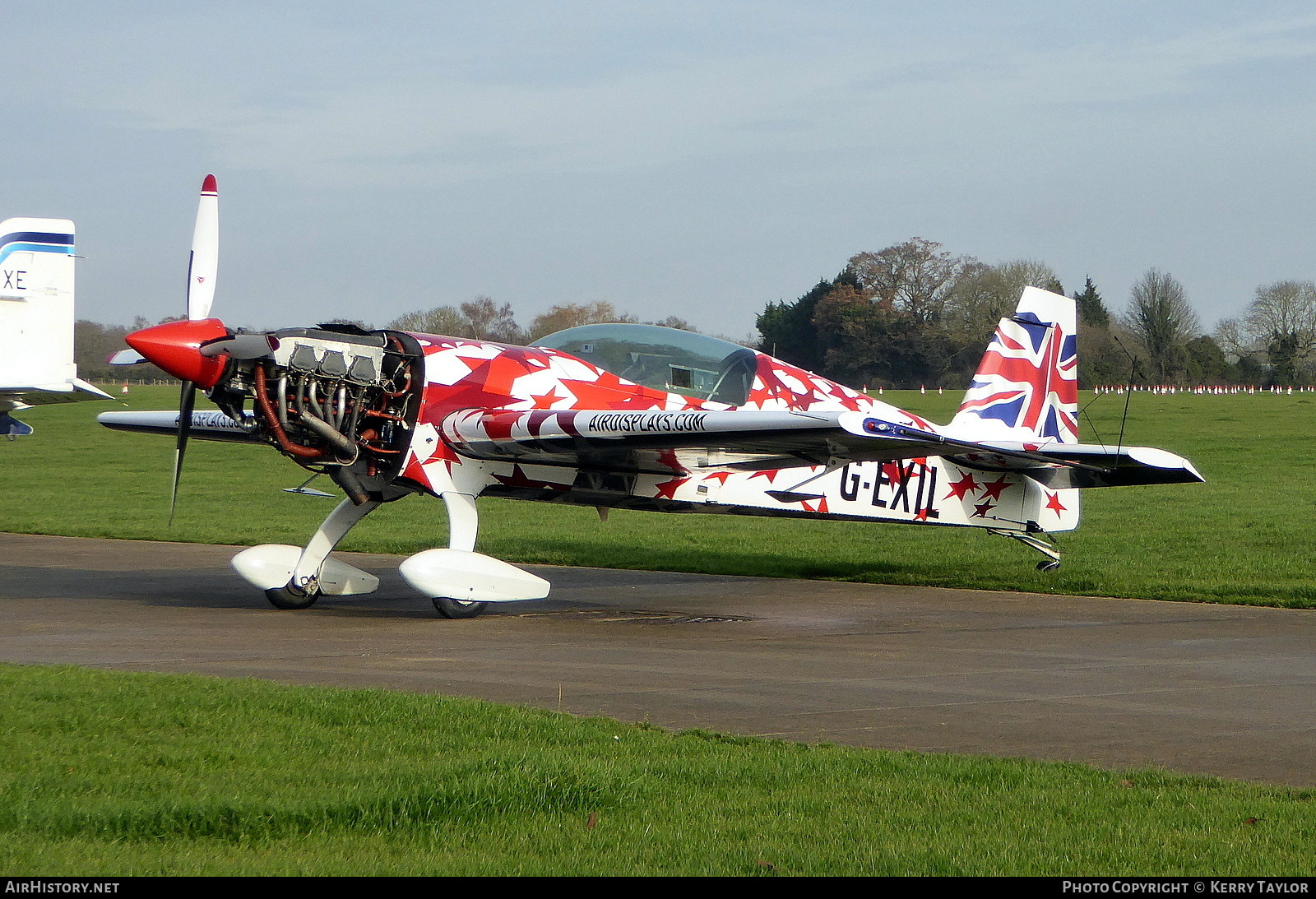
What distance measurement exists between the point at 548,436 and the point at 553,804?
5.98 meters

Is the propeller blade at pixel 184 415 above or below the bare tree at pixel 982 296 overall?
below

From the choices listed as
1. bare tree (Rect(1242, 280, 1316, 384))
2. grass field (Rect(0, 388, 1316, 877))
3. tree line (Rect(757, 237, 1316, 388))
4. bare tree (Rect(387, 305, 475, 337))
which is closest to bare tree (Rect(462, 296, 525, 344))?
bare tree (Rect(387, 305, 475, 337))

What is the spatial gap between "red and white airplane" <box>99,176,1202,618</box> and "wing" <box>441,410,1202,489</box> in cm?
2

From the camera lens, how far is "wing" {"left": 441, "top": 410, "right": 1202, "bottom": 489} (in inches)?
374

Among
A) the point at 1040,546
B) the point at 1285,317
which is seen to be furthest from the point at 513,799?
the point at 1285,317

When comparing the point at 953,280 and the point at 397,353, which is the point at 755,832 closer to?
the point at 397,353

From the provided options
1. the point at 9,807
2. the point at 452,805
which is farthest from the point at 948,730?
the point at 9,807

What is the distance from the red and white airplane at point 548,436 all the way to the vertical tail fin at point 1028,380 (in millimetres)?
797

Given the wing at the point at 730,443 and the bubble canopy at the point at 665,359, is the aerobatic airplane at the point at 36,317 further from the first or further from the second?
the wing at the point at 730,443

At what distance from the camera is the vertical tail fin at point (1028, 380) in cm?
1427

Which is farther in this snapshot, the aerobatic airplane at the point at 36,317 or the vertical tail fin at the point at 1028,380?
the aerobatic airplane at the point at 36,317

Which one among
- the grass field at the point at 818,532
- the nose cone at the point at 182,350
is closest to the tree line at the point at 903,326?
the grass field at the point at 818,532

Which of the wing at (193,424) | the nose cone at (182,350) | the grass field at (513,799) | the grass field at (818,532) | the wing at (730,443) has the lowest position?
the grass field at (818,532)

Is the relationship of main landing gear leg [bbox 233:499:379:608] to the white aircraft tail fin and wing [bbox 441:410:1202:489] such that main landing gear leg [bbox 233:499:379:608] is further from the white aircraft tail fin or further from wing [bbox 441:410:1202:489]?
the white aircraft tail fin
